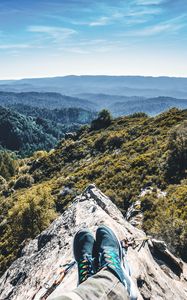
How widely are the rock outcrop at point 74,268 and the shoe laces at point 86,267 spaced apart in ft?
3.47

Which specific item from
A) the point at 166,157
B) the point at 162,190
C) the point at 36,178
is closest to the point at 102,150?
the point at 36,178

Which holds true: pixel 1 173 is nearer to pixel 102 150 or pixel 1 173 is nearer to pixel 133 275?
pixel 102 150

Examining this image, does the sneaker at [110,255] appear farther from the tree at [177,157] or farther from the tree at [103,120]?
the tree at [103,120]

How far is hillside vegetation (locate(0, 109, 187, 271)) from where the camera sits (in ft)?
74.8

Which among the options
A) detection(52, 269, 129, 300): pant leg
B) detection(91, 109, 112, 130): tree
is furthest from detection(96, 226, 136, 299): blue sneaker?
detection(91, 109, 112, 130): tree

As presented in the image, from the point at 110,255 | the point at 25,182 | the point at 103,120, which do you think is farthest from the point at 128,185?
the point at 103,120

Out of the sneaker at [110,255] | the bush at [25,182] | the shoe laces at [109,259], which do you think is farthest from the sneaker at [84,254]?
the bush at [25,182]

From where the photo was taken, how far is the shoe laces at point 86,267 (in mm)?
5840

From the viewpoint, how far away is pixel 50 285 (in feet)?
26.0

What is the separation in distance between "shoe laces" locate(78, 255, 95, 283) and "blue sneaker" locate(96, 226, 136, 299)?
0.50 feet

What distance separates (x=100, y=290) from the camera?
14.1 ft

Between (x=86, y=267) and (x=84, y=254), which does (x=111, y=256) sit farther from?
(x=84, y=254)

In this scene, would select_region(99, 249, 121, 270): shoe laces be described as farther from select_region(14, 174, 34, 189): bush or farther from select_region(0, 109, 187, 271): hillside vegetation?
select_region(14, 174, 34, 189): bush

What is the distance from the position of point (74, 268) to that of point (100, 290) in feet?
12.9
